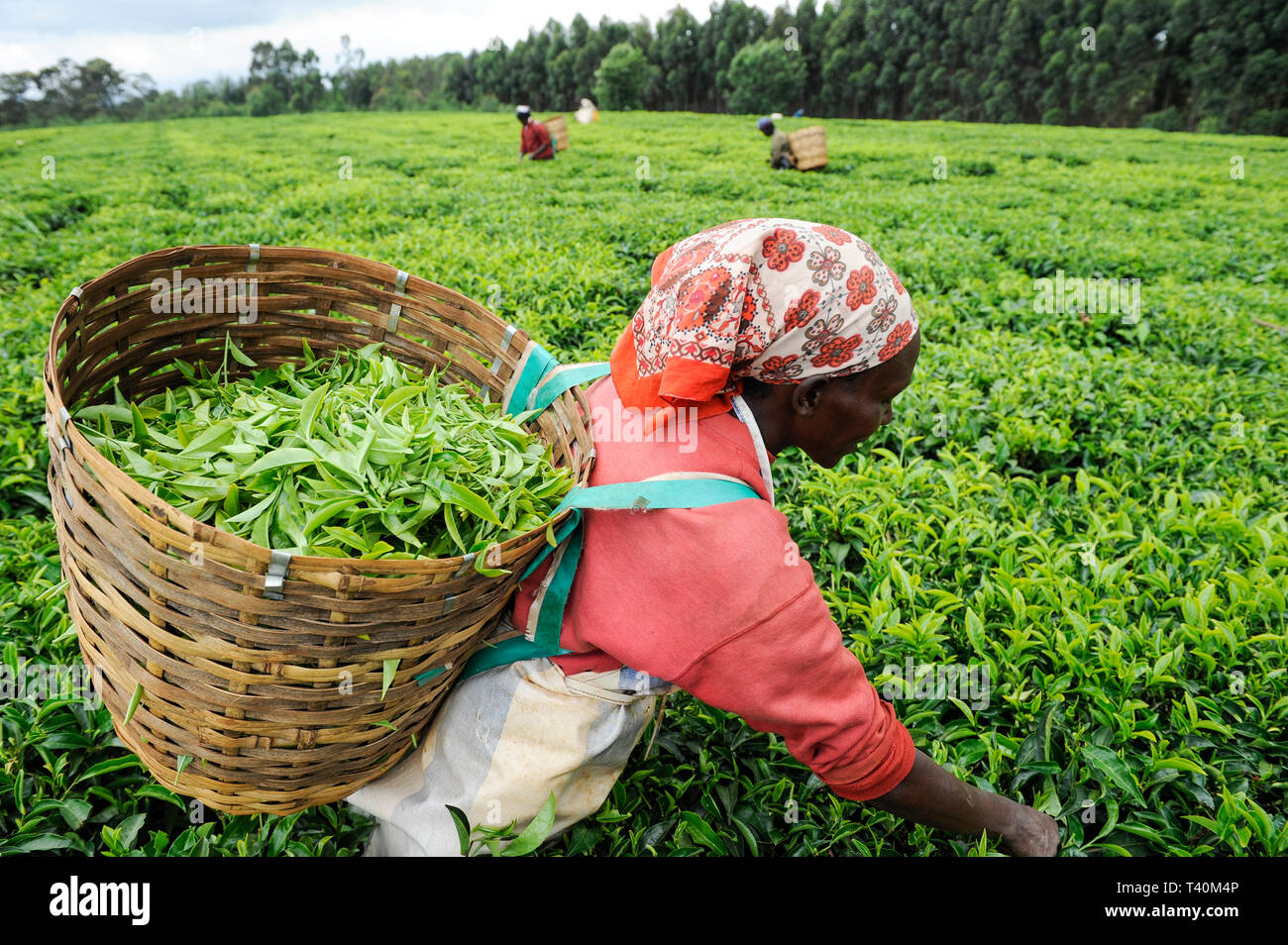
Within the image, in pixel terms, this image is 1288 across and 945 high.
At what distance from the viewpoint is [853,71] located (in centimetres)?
3709

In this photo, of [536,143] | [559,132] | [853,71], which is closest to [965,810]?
[536,143]

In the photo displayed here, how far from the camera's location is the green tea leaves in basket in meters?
1.30

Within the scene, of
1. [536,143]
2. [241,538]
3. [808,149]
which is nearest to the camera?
[241,538]

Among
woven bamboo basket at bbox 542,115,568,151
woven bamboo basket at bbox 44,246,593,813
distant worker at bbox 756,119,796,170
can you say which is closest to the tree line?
woven bamboo basket at bbox 542,115,568,151

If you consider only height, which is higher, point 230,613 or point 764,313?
point 764,313

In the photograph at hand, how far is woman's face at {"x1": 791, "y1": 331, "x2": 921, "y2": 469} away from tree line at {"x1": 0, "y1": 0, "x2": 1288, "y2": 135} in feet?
89.9

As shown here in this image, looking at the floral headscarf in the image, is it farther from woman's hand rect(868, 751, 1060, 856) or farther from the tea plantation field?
the tea plantation field

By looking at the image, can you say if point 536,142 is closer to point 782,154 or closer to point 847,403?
point 782,154

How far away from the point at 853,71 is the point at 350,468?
4120 cm

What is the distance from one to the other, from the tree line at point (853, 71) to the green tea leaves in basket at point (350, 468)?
87.8ft

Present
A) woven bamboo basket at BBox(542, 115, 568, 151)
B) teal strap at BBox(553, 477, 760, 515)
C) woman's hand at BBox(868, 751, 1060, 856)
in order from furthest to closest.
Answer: woven bamboo basket at BBox(542, 115, 568, 151) < woman's hand at BBox(868, 751, 1060, 856) < teal strap at BBox(553, 477, 760, 515)

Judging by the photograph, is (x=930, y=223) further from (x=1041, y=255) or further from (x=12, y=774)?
(x=12, y=774)

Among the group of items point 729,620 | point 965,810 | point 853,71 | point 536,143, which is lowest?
point 965,810

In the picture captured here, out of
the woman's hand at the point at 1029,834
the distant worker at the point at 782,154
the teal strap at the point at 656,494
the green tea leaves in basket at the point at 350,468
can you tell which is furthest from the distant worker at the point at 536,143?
the woman's hand at the point at 1029,834
